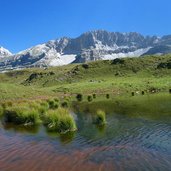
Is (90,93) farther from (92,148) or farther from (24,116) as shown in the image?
(92,148)

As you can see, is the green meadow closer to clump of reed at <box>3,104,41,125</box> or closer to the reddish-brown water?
clump of reed at <box>3,104,41,125</box>

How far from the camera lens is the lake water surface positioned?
737 inches

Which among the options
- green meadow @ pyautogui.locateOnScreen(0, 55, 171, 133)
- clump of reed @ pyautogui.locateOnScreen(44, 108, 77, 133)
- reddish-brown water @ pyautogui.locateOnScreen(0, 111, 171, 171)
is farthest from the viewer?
green meadow @ pyautogui.locateOnScreen(0, 55, 171, 133)

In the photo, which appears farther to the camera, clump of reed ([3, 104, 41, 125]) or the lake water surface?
clump of reed ([3, 104, 41, 125])

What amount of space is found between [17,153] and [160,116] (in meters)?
18.6

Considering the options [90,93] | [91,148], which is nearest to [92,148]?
[91,148]

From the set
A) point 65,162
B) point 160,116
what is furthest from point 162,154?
point 160,116

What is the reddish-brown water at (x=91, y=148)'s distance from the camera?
736 inches

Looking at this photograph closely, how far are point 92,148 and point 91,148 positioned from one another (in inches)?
2.5

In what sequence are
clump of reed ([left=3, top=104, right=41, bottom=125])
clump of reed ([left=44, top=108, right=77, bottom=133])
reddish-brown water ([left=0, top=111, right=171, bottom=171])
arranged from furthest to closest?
clump of reed ([left=3, top=104, right=41, bottom=125]) → clump of reed ([left=44, top=108, right=77, bottom=133]) → reddish-brown water ([left=0, top=111, right=171, bottom=171])

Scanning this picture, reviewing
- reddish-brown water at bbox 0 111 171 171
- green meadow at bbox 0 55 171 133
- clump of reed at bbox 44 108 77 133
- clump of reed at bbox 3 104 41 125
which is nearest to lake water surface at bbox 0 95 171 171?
reddish-brown water at bbox 0 111 171 171

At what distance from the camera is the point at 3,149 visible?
23203 millimetres

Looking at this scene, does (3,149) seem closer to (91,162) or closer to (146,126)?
(91,162)

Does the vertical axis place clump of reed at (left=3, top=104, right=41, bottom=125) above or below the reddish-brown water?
above
